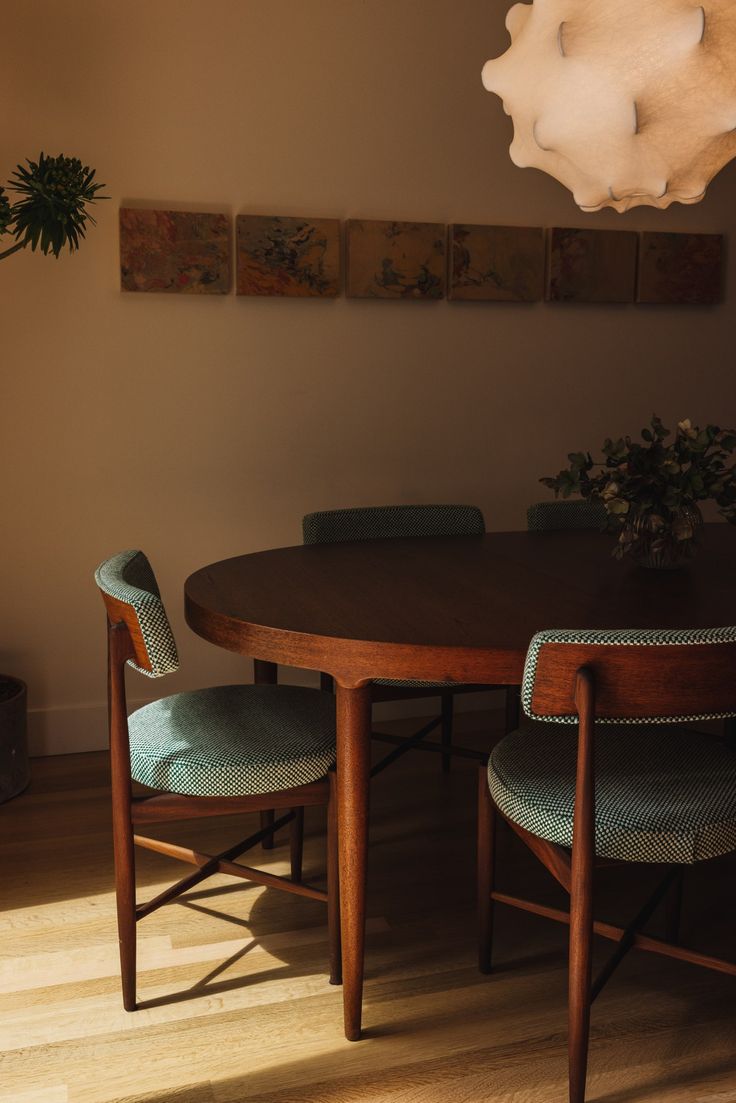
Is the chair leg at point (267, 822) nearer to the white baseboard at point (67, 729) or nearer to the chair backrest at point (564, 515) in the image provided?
the white baseboard at point (67, 729)

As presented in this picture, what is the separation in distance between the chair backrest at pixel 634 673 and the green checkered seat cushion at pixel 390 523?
1.16m

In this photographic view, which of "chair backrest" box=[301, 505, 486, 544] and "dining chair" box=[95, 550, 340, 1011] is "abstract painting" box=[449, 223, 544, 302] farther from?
"dining chair" box=[95, 550, 340, 1011]

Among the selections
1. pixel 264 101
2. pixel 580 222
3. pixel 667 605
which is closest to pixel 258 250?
pixel 264 101

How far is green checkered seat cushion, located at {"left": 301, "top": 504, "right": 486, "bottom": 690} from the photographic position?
9.41 feet

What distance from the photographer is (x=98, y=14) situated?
10.6 ft

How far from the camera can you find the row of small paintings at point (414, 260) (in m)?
3.37

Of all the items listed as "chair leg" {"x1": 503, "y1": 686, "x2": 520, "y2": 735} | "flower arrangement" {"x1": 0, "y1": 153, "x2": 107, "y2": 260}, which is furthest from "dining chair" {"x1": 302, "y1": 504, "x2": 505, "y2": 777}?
"flower arrangement" {"x1": 0, "y1": 153, "x2": 107, "y2": 260}

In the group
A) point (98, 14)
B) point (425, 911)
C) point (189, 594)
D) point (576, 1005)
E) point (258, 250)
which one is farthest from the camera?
point (258, 250)

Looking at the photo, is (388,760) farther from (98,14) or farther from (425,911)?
(98,14)

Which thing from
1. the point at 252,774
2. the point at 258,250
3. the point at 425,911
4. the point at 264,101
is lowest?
the point at 425,911

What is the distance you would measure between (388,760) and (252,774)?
924mm

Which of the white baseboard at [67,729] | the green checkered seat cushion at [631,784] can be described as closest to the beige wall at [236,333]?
the white baseboard at [67,729]

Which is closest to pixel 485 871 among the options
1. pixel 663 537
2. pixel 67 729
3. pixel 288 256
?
pixel 663 537

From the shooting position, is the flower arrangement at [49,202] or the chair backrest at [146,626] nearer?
the chair backrest at [146,626]
